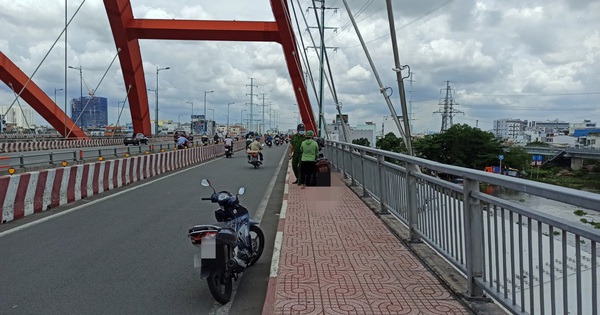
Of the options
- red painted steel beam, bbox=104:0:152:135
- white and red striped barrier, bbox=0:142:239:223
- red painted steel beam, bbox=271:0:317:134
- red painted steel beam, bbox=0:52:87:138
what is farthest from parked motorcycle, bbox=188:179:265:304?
red painted steel beam, bbox=0:52:87:138

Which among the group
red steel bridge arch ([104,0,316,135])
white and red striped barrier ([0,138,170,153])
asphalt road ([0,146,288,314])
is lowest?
asphalt road ([0,146,288,314])

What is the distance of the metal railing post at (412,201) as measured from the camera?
6.46 metres

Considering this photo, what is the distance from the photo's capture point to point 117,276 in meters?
5.65

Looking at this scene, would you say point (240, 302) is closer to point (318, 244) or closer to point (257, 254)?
point (257, 254)

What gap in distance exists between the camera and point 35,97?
40.6m

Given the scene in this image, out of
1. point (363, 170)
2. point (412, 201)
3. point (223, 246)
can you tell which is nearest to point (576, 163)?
point (363, 170)

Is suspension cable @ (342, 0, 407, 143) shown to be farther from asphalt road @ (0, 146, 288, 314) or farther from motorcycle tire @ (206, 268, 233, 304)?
motorcycle tire @ (206, 268, 233, 304)

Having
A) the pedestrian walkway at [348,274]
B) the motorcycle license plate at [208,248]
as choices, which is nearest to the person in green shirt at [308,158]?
the pedestrian walkway at [348,274]

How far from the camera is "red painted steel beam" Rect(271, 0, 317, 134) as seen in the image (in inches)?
1389

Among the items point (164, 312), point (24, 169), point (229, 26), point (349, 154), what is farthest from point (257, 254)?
point (229, 26)

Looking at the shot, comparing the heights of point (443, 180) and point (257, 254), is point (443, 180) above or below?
above

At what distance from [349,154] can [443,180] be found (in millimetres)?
9353

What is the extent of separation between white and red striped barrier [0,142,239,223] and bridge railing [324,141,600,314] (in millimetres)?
7637

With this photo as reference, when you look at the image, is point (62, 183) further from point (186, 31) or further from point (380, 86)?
point (186, 31)
